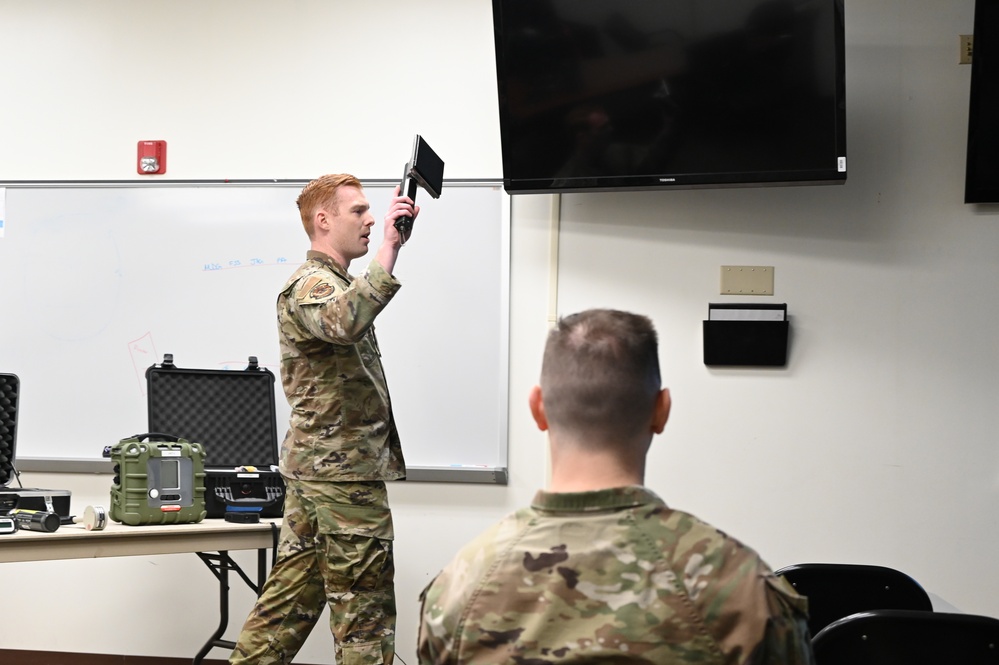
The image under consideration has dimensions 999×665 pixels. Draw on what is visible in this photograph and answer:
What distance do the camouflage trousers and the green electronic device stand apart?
0.42 m

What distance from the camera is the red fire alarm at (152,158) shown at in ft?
11.8

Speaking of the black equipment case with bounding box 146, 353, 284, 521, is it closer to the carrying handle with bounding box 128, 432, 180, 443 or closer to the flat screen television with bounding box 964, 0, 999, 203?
the carrying handle with bounding box 128, 432, 180, 443

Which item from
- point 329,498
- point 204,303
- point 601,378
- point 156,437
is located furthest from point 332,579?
point 601,378

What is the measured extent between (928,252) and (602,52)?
1298 mm

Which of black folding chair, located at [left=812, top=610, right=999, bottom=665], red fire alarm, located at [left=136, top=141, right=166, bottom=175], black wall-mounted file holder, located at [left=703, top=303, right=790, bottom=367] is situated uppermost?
red fire alarm, located at [left=136, top=141, right=166, bottom=175]

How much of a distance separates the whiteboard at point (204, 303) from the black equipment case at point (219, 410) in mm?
101

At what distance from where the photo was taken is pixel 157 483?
2.84 metres

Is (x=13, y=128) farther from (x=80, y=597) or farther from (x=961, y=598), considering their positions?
(x=961, y=598)


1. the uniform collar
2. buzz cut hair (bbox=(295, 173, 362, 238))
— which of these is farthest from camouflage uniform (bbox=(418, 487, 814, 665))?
buzz cut hair (bbox=(295, 173, 362, 238))

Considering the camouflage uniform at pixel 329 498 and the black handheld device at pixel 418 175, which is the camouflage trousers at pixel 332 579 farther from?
the black handheld device at pixel 418 175

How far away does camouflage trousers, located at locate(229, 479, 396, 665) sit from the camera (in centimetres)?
251

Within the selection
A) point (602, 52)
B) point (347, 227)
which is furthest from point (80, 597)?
point (602, 52)

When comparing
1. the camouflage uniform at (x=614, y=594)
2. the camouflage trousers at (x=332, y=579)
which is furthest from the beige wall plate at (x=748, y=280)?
the camouflage uniform at (x=614, y=594)

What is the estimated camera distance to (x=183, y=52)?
12.0 ft
